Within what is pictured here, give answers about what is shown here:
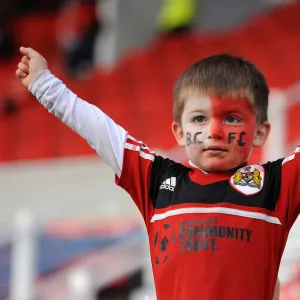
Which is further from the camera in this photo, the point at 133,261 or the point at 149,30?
the point at 149,30

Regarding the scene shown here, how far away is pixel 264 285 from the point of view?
182 cm

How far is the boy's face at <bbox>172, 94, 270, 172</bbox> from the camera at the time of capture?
6.06 ft

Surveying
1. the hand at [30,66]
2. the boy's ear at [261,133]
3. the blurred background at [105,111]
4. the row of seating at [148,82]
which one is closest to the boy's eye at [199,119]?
the boy's ear at [261,133]

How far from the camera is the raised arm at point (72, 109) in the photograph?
192cm

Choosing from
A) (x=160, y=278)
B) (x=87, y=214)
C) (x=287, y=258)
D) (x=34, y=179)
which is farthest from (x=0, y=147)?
(x=160, y=278)

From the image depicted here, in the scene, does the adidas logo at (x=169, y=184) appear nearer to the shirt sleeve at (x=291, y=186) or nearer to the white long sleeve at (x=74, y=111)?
the white long sleeve at (x=74, y=111)

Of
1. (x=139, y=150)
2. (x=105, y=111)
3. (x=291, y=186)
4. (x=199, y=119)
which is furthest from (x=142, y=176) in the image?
(x=105, y=111)

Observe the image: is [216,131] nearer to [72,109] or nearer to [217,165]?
[217,165]

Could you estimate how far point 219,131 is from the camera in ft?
6.04

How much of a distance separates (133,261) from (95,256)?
0.33 metres

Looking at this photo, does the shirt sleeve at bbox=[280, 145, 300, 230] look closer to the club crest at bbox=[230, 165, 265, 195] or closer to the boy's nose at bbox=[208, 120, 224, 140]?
the club crest at bbox=[230, 165, 265, 195]

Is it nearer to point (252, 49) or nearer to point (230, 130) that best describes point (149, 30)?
point (252, 49)

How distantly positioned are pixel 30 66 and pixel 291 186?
613 mm

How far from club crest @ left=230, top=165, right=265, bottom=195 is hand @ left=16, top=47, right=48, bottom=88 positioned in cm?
47
